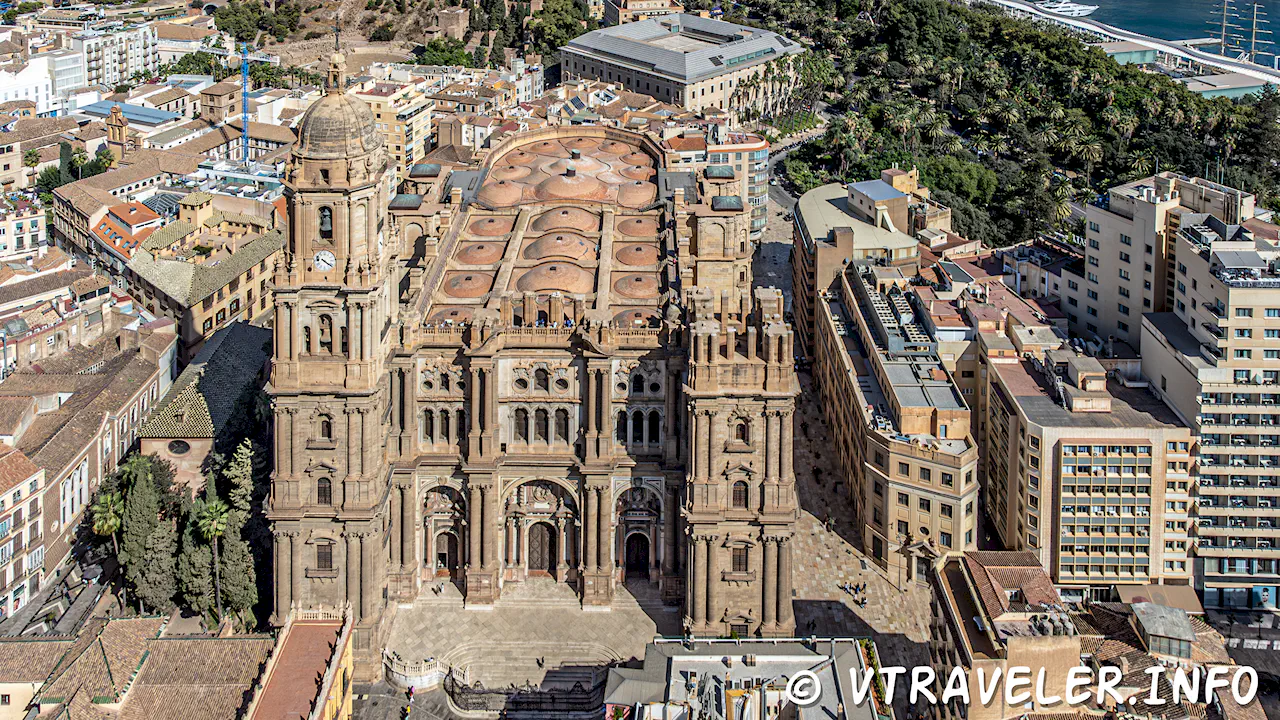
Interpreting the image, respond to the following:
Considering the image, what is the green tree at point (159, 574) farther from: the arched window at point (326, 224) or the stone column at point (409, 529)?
the arched window at point (326, 224)

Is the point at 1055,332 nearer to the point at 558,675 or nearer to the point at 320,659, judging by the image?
the point at 558,675

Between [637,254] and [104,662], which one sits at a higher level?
[637,254]

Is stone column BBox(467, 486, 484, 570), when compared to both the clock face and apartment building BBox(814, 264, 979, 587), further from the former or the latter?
apartment building BBox(814, 264, 979, 587)

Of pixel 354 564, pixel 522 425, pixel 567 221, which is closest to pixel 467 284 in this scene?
pixel 522 425

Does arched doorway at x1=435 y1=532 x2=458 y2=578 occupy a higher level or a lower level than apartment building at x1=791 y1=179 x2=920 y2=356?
lower

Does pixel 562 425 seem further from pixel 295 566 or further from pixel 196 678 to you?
pixel 196 678

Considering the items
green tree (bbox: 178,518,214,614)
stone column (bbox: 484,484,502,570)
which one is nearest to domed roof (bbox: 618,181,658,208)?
stone column (bbox: 484,484,502,570)

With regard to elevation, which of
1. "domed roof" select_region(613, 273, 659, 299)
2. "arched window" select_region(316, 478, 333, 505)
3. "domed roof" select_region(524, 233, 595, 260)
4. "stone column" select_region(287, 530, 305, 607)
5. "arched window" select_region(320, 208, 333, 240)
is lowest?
"stone column" select_region(287, 530, 305, 607)

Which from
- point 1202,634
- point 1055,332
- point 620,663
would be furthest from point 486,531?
point 1055,332
